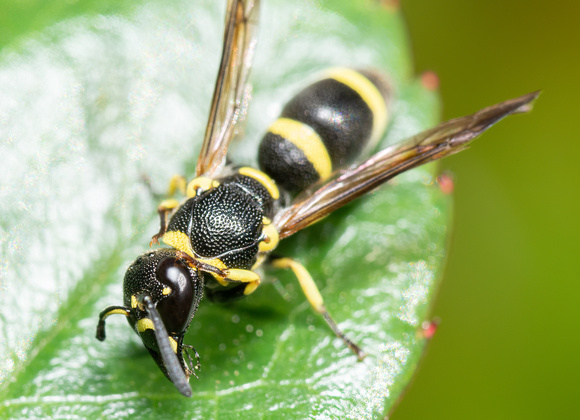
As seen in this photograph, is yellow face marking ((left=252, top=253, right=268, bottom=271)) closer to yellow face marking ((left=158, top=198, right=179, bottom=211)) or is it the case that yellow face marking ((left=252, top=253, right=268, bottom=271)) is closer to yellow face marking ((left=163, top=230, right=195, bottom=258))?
yellow face marking ((left=163, top=230, right=195, bottom=258))

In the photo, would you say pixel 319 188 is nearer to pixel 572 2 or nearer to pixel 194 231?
pixel 194 231

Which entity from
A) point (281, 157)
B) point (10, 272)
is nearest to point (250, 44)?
point (281, 157)

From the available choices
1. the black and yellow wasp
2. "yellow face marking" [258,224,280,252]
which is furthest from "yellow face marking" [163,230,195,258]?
"yellow face marking" [258,224,280,252]

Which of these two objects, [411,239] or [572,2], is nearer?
[411,239]

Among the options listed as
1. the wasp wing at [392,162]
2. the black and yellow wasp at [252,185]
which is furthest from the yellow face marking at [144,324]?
the wasp wing at [392,162]

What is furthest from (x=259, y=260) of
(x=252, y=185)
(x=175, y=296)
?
(x=175, y=296)

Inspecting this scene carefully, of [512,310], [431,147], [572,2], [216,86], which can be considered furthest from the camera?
[572,2]

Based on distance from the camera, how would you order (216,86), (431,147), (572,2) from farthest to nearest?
(572,2) → (216,86) → (431,147)
